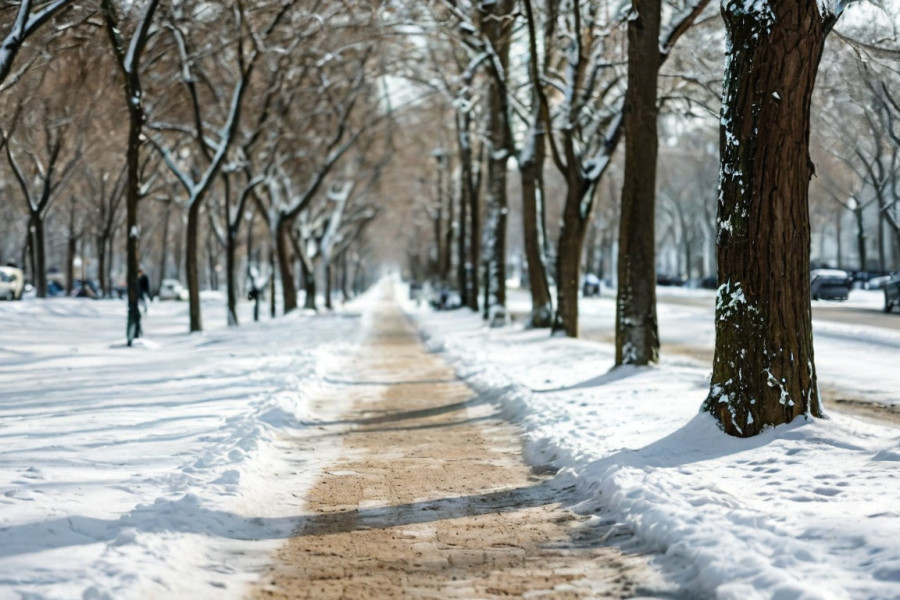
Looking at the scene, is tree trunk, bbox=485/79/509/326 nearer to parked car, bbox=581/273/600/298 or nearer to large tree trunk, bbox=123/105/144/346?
large tree trunk, bbox=123/105/144/346

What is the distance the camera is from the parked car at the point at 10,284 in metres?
39.3

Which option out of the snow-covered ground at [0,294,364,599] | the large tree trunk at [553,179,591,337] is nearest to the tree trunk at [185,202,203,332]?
the snow-covered ground at [0,294,364,599]

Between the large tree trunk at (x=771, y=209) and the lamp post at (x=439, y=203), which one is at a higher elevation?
the lamp post at (x=439, y=203)

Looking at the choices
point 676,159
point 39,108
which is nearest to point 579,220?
point 39,108

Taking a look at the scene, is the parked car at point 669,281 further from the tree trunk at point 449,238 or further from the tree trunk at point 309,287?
the tree trunk at point 309,287

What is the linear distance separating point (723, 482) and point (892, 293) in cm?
2422

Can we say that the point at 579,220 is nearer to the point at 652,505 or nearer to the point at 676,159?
the point at 652,505

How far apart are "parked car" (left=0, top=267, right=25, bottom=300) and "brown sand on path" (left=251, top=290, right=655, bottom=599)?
3315 centimetres

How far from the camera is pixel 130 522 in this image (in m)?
5.80

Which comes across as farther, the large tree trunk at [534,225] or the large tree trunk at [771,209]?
the large tree trunk at [534,225]

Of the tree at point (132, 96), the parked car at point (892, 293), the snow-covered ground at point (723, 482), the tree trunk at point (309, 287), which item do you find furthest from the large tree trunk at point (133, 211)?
the parked car at point (892, 293)

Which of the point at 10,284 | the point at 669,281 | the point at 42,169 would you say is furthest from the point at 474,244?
the point at 669,281

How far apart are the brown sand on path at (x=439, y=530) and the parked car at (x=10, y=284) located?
33.1 m

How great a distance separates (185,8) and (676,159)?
44881 mm
